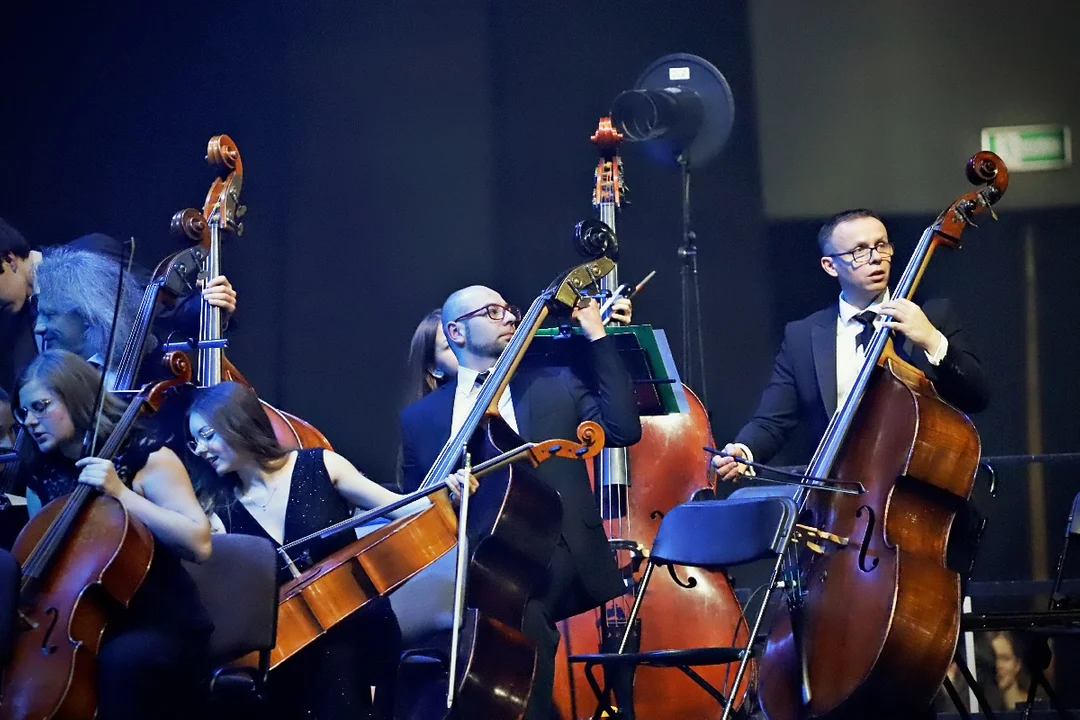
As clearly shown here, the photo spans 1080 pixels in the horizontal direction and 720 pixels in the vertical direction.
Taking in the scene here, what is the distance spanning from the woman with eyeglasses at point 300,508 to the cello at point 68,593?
54 centimetres

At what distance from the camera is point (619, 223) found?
16.4 ft

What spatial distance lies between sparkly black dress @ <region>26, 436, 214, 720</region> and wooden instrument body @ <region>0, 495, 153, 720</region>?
0.06m

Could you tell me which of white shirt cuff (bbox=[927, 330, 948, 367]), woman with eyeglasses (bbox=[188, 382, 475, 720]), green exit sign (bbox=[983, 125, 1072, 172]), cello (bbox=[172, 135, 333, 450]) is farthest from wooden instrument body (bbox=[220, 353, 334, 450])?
green exit sign (bbox=[983, 125, 1072, 172])

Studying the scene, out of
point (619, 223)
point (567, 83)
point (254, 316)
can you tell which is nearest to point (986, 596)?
point (619, 223)

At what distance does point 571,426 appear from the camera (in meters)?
3.46

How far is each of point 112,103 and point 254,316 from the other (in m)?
0.96

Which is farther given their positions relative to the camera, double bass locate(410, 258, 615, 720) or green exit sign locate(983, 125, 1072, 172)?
green exit sign locate(983, 125, 1072, 172)

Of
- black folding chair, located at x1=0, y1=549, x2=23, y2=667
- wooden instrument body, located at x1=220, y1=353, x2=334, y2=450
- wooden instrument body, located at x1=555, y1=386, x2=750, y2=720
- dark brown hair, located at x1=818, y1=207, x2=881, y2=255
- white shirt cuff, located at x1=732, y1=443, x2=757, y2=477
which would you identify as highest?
dark brown hair, located at x1=818, y1=207, x2=881, y2=255

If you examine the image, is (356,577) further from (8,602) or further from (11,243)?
(11,243)

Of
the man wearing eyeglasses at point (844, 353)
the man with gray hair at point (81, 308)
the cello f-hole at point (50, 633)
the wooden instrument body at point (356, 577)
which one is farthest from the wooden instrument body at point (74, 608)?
the man wearing eyeglasses at point (844, 353)

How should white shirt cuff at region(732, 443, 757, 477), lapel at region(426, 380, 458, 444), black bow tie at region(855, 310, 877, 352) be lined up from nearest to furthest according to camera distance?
white shirt cuff at region(732, 443, 757, 477)
black bow tie at region(855, 310, 877, 352)
lapel at region(426, 380, 458, 444)

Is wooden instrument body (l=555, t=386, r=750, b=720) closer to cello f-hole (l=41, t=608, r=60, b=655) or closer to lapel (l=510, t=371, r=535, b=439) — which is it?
lapel (l=510, t=371, r=535, b=439)

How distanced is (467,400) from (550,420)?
9.4 inches

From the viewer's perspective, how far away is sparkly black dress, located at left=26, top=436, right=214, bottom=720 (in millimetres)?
2594
